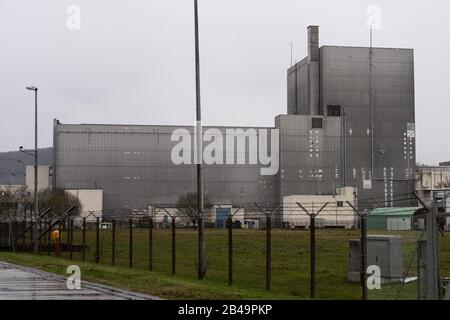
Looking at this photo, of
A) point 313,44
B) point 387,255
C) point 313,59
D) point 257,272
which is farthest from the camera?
point 313,59

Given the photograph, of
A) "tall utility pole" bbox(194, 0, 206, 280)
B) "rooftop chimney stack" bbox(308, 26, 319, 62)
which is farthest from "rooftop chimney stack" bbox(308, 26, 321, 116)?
"tall utility pole" bbox(194, 0, 206, 280)

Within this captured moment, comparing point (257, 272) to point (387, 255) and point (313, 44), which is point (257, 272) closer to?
point (387, 255)

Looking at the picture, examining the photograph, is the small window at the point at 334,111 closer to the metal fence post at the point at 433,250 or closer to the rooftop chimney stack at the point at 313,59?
the rooftop chimney stack at the point at 313,59

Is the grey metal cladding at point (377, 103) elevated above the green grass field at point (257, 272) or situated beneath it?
elevated above

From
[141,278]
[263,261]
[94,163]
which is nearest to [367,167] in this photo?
[94,163]

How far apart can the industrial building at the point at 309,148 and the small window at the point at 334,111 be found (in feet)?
0.60

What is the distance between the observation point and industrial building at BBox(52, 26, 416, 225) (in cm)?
12938

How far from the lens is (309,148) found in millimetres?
130750

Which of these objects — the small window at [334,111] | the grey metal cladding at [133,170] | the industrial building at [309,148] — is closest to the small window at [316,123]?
Answer: the industrial building at [309,148]

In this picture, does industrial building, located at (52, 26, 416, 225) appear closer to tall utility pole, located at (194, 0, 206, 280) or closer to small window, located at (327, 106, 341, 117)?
small window, located at (327, 106, 341, 117)

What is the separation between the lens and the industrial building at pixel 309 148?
5094 inches

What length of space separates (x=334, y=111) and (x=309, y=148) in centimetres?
820

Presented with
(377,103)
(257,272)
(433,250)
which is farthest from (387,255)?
(377,103)

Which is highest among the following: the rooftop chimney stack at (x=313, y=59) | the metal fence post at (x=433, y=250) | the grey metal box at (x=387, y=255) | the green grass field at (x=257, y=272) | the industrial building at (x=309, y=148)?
the rooftop chimney stack at (x=313, y=59)
